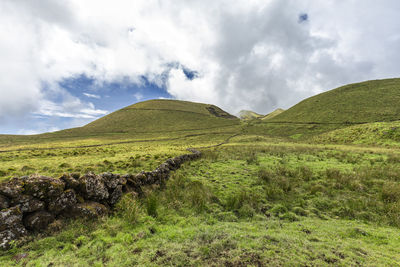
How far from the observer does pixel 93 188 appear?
7.57 metres

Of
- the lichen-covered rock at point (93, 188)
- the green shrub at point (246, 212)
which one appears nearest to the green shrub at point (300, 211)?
the green shrub at point (246, 212)

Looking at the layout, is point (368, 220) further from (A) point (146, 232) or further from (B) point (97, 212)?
(B) point (97, 212)

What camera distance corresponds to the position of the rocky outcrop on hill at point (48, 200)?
17.8 feet

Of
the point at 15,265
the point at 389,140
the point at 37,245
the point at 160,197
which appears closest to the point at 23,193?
the point at 37,245

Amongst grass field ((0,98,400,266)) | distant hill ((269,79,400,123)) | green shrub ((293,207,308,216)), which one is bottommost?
green shrub ((293,207,308,216))

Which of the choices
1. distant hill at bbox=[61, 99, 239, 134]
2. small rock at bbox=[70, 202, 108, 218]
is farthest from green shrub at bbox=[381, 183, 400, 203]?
distant hill at bbox=[61, 99, 239, 134]

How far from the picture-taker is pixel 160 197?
939 centimetres

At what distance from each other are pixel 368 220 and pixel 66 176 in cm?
1399

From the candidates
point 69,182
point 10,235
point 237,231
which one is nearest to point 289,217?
point 237,231

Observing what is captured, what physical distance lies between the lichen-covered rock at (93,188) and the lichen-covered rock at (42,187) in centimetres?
83

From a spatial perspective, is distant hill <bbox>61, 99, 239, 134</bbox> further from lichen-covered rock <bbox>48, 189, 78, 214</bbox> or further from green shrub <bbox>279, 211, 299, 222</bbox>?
green shrub <bbox>279, 211, 299, 222</bbox>

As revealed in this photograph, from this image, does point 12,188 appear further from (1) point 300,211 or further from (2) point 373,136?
(2) point 373,136

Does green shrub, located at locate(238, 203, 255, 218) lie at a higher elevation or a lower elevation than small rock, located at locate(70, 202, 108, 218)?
lower

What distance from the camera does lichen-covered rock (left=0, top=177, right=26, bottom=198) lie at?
5680 mm
